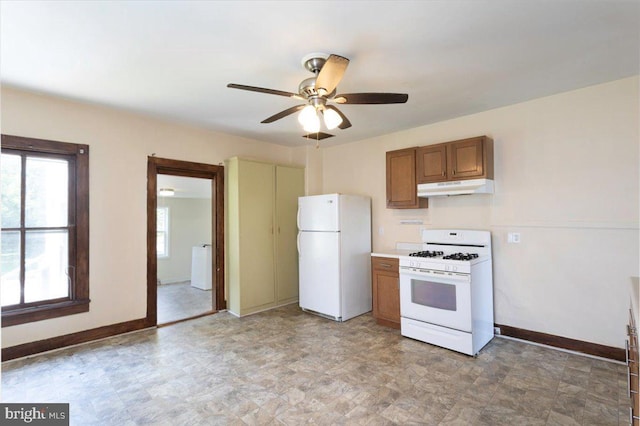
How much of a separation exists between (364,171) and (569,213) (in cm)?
257

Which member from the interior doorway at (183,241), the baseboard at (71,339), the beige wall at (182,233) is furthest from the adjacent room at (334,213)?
the beige wall at (182,233)

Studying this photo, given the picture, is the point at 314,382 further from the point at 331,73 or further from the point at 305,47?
the point at 305,47

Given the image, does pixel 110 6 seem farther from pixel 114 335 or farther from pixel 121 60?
pixel 114 335

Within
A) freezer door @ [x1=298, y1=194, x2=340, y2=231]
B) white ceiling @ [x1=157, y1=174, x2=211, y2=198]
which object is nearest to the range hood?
freezer door @ [x1=298, y1=194, x2=340, y2=231]

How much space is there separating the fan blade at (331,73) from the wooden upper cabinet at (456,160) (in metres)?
1.95

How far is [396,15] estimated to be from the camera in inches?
72.9

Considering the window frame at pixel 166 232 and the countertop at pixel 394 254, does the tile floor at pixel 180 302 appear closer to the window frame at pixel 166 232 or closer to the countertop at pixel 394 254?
the window frame at pixel 166 232

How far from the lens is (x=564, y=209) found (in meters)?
3.02

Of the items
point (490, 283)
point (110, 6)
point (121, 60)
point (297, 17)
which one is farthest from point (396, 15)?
point (490, 283)

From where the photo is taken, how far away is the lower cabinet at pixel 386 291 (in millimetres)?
3709

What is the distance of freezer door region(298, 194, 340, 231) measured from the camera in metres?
4.04

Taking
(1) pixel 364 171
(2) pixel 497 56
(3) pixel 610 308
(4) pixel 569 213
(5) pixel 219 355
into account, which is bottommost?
(5) pixel 219 355

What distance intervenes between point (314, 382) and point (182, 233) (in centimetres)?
506

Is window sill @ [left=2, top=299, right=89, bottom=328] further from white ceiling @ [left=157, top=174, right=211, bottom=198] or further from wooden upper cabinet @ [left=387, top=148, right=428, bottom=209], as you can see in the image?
wooden upper cabinet @ [left=387, top=148, right=428, bottom=209]
